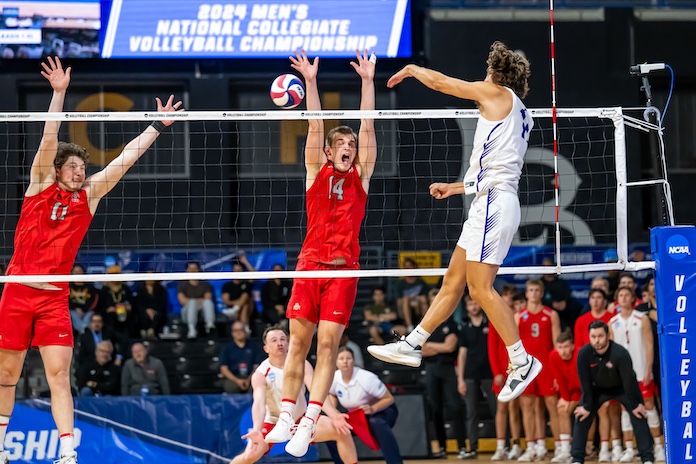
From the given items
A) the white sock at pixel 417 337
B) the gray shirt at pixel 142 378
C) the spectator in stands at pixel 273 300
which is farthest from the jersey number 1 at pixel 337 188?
the spectator in stands at pixel 273 300

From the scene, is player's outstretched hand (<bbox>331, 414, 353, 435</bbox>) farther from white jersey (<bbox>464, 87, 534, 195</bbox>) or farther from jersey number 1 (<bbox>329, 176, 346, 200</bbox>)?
white jersey (<bbox>464, 87, 534, 195</bbox>)

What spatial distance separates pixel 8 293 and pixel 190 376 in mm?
Answer: 6801

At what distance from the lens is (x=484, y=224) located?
7969 mm

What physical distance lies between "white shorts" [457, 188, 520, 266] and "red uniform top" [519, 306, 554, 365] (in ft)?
20.5

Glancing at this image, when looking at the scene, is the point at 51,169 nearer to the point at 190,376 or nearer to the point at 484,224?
the point at 484,224

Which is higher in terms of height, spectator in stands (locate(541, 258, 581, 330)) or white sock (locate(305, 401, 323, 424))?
spectator in stands (locate(541, 258, 581, 330))

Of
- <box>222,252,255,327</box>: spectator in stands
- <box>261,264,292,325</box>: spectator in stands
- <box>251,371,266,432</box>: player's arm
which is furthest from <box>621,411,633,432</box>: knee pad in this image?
<box>222,252,255,327</box>: spectator in stands

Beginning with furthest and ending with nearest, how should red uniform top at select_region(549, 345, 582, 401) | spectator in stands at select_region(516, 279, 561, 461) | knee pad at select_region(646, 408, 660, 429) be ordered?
spectator in stands at select_region(516, 279, 561, 461) < red uniform top at select_region(549, 345, 582, 401) < knee pad at select_region(646, 408, 660, 429)

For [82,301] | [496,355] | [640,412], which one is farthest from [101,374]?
[640,412]

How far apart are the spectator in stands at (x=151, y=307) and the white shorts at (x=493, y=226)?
8.75 meters

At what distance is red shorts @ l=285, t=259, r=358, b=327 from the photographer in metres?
8.64

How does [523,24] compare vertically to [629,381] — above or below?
above

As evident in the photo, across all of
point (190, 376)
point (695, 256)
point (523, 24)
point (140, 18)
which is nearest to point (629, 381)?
point (695, 256)

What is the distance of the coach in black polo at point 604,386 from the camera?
12211 millimetres
